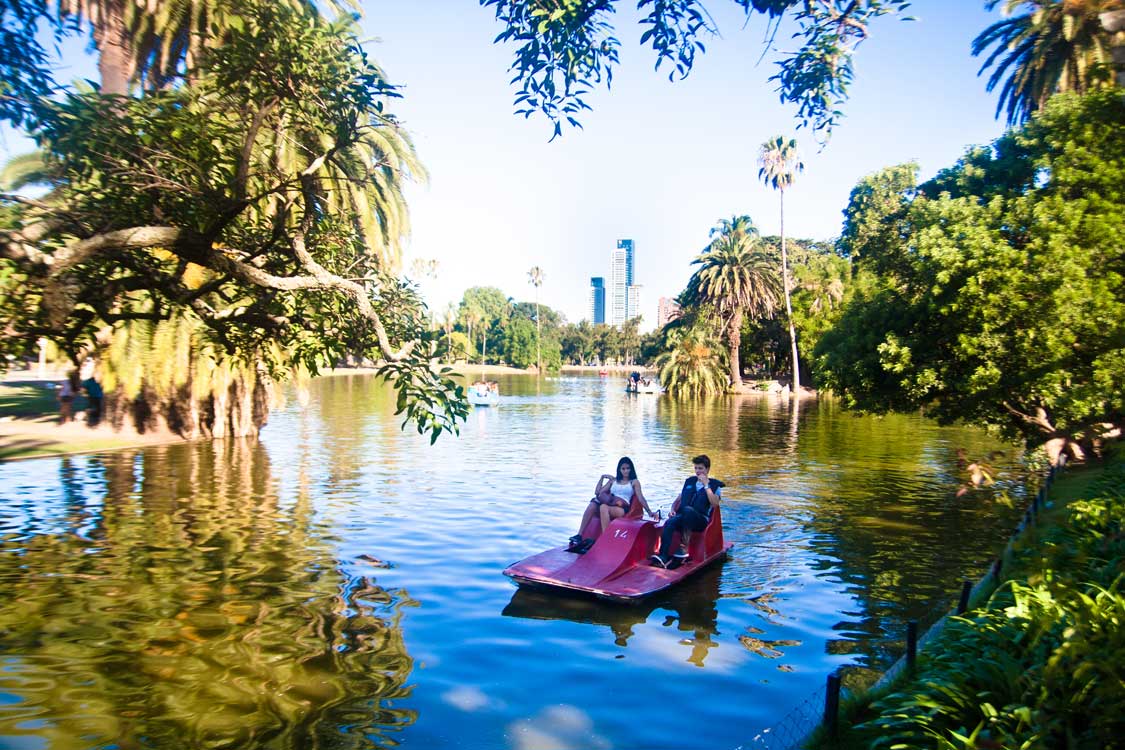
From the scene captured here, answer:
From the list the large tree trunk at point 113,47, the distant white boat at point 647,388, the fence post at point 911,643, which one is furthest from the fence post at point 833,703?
the distant white boat at point 647,388

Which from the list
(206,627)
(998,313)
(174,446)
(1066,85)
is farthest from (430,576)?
(1066,85)

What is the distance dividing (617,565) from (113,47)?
15.2m

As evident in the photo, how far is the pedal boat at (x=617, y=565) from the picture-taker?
11.5 metres

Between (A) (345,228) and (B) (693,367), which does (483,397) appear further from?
(A) (345,228)

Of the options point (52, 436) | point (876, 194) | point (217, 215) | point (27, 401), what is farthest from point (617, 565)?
point (876, 194)

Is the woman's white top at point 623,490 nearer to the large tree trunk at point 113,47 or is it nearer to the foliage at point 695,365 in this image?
the large tree trunk at point 113,47

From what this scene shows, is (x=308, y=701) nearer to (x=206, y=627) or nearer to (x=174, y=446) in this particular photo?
(x=206, y=627)

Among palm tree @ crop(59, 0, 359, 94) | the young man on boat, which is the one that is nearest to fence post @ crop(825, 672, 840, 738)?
the young man on boat

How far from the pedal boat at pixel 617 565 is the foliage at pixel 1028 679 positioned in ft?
15.3

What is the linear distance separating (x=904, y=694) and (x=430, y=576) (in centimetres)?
851

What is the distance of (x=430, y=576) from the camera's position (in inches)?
520

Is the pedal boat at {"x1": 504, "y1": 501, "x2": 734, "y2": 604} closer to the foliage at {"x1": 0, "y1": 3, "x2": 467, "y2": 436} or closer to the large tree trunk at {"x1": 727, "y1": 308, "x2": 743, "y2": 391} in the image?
the foliage at {"x1": 0, "y1": 3, "x2": 467, "y2": 436}

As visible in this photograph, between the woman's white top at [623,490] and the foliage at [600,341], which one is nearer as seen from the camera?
the woman's white top at [623,490]

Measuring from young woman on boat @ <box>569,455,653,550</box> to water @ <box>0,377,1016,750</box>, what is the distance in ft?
5.50
